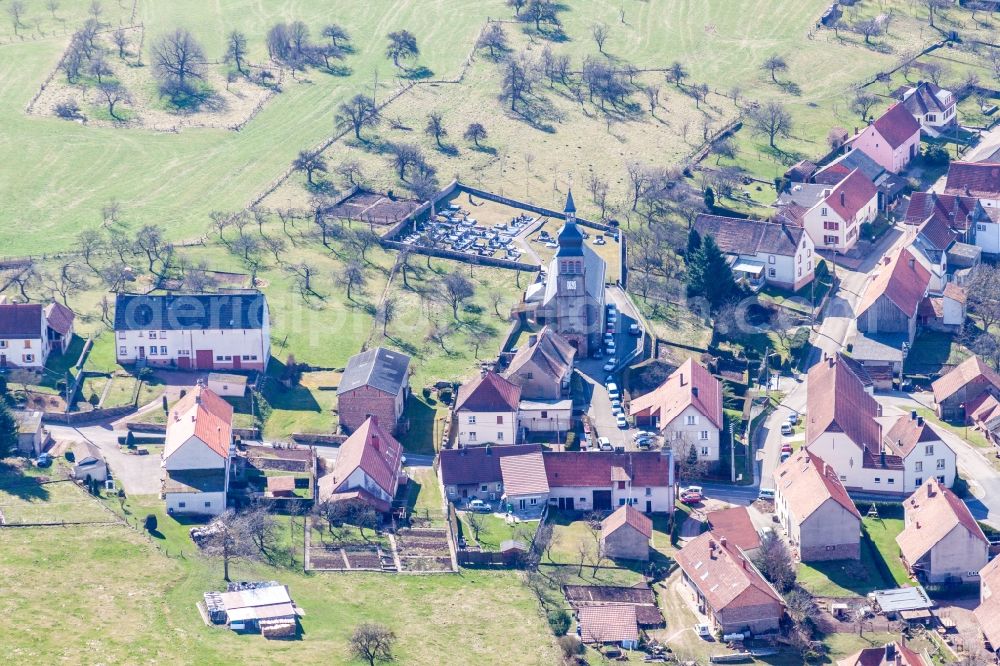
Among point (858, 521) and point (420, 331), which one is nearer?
point (858, 521)

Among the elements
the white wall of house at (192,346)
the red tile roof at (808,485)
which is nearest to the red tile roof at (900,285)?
the red tile roof at (808,485)

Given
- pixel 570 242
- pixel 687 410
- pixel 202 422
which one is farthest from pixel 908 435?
pixel 202 422

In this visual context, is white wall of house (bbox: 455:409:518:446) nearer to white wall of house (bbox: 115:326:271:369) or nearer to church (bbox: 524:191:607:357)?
church (bbox: 524:191:607:357)

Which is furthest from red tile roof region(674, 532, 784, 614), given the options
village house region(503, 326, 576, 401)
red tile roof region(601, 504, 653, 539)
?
village house region(503, 326, 576, 401)

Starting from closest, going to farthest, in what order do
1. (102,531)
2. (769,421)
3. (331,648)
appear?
(331,648)
(102,531)
(769,421)

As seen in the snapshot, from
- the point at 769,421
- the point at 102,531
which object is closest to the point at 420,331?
the point at 769,421

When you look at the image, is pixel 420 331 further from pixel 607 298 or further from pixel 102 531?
pixel 102 531

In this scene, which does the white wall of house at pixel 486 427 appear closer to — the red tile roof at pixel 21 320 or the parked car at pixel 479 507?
the parked car at pixel 479 507

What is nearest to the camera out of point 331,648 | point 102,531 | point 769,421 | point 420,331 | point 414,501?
point 331,648
